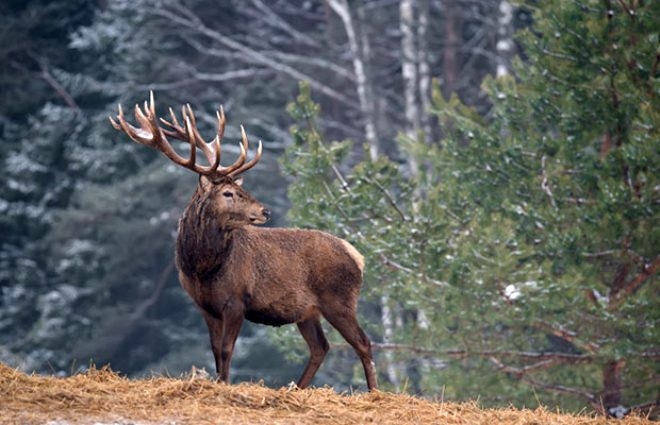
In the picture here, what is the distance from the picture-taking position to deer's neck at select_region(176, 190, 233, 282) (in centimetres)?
991

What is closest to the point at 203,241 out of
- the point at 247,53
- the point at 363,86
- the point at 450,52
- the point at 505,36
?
the point at 505,36

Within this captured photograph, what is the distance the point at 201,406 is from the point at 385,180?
721cm

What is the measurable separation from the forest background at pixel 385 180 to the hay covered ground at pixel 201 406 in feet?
14.1

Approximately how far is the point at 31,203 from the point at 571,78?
17.0 meters

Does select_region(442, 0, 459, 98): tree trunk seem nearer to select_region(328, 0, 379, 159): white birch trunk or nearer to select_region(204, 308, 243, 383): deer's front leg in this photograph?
select_region(328, 0, 379, 159): white birch trunk

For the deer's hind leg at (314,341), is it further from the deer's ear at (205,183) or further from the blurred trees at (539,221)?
the blurred trees at (539,221)

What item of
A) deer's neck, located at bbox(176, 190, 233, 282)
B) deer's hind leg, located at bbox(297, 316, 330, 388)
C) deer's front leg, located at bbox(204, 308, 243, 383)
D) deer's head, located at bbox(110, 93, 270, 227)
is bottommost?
deer's hind leg, located at bbox(297, 316, 330, 388)

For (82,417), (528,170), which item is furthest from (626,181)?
(82,417)

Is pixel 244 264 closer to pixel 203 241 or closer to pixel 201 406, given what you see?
pixel 203 241

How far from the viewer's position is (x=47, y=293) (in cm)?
2852

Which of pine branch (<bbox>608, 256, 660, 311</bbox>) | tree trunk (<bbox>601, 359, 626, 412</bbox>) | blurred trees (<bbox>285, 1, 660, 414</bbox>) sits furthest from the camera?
tree trunk (<bbox>601, 359, 626, 412</bbox>)

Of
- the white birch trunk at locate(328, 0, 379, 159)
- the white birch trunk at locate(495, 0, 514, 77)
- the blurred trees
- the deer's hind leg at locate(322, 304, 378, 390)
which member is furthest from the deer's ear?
the white birch trunk at locate(328, 0, 379, 159)

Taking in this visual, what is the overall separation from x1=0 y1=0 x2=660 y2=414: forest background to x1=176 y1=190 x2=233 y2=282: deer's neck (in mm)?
3569

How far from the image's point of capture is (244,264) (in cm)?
1010
